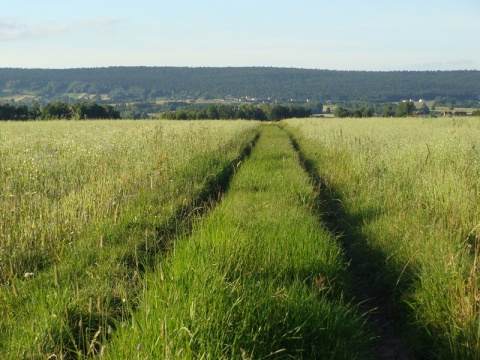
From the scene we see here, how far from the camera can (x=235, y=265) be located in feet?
17.7

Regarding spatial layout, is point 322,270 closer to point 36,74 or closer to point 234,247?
point 234,247

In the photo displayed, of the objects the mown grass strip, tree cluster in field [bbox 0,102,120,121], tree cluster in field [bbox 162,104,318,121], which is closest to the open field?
the mown grass strip

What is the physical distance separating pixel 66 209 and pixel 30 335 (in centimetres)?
341

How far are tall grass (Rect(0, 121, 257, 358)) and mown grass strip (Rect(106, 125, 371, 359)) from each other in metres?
0.34

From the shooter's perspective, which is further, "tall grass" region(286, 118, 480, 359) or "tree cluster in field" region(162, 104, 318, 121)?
"tree cluster in field" region(162, 104, 318, 121)

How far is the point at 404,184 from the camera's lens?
9.72 metres

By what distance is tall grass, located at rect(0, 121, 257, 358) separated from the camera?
420 cm

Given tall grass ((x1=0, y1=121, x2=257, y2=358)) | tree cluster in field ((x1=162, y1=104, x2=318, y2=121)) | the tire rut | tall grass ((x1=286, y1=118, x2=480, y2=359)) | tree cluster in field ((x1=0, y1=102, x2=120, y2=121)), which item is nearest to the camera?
tall grass ((x1=0, y1=121, x2=257, y2=358))

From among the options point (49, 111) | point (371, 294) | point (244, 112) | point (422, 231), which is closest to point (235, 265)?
point (371, 294)

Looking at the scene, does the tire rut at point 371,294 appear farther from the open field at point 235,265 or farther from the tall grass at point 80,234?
the tall grass at point 80,234

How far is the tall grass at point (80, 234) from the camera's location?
4199 millimetres

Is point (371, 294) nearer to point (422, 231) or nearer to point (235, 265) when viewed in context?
point (422, 231)

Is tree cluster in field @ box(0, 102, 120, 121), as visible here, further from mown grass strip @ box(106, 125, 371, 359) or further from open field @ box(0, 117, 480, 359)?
mown grass strip @ box(106, 125, 371, 359)

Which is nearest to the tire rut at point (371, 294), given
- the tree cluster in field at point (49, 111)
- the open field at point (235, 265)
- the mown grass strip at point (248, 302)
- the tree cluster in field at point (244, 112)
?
the open field at point (235, 265)
